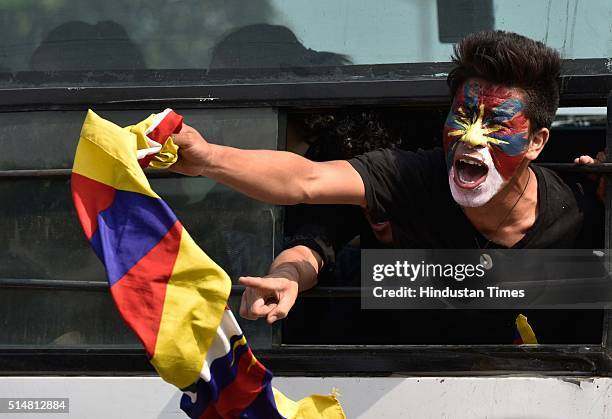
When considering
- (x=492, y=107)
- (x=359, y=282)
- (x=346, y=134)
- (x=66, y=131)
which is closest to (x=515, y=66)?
(x=492, y=107)

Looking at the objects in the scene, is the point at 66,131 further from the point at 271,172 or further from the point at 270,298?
the point at 270,298

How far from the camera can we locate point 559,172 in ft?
9.01

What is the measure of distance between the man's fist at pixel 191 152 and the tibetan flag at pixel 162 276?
0.11 ft

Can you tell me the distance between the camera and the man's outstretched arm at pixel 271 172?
2.39m

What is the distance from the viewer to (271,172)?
97.7 inches

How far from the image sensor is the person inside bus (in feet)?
8.18

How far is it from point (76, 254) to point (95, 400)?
37 cm

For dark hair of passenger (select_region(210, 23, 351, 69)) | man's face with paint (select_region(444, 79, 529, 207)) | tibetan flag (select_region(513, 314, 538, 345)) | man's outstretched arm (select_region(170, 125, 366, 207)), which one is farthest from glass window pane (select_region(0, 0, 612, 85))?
tibetan flag (select_region(513, 314, 538, 345))

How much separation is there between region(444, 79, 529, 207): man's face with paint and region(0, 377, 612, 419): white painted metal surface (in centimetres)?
45

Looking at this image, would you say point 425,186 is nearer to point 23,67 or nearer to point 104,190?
point 104,190

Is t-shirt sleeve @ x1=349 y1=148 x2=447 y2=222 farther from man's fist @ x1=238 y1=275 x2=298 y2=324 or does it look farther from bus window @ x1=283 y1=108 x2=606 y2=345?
man's fist @ x1=238 y1=275 x2=298 y2=324

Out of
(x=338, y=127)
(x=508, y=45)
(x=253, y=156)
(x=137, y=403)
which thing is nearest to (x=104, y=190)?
(x=253, y=156)

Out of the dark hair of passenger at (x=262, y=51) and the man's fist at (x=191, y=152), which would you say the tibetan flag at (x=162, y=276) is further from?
the dark hair of passenger at (x=262, y=51)

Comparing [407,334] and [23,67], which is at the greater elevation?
[23,67]
